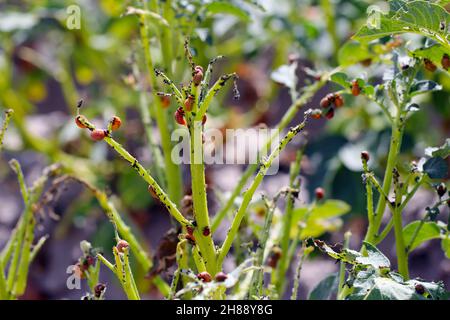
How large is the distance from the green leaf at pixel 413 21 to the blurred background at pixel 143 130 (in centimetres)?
47

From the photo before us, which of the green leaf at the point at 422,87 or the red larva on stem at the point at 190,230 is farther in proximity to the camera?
the green leaf at the point at 422,87

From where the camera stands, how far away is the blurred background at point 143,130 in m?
1.78

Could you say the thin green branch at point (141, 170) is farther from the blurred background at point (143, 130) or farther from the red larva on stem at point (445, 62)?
the blurred background at point (143, 130)

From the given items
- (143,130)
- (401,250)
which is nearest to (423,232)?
(401,250)

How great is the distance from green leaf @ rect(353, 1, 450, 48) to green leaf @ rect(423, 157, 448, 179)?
160 millimetres

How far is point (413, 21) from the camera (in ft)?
3.03

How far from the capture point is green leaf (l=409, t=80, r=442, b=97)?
1038mm

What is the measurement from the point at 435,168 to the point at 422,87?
0.13 m

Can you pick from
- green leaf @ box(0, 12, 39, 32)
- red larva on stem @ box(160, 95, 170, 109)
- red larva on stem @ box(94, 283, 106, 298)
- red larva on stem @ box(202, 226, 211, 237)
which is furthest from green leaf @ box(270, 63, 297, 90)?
green leaf @ box(0, 12, 39, 32)

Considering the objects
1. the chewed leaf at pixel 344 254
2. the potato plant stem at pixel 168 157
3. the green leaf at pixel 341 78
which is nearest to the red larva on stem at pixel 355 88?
the green leaf at pixel 341 78

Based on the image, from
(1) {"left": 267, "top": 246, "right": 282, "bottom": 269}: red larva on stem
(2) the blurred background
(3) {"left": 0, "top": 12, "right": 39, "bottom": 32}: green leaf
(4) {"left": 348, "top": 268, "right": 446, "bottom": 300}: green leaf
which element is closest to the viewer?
(4) {"left": 348, "top": 268, "right": 446, "bottom": 300}: green leaf

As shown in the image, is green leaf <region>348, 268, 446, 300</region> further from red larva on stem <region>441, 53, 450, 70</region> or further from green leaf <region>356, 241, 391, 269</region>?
red larva on stem <region>441, 53, 450, 70</region>

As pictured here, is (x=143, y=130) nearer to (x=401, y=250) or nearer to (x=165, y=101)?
(x=165, y=101)
